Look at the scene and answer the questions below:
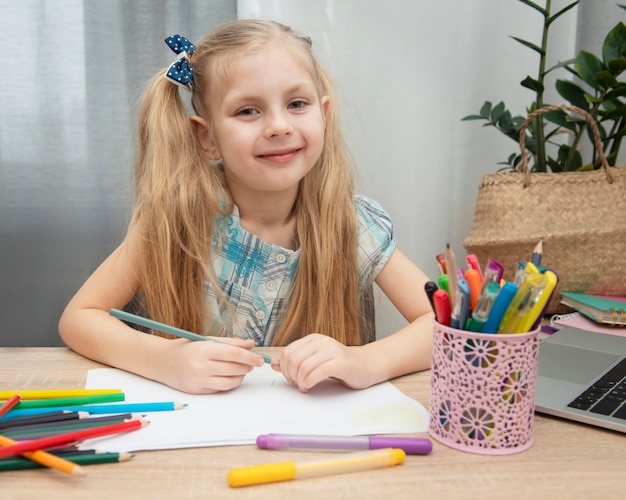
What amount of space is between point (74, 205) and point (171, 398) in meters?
0.83

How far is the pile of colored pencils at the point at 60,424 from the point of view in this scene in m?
0.49

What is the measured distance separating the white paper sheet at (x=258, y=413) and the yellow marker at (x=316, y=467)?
0.06m

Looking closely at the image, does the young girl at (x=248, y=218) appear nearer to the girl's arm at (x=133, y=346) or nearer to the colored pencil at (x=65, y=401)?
the girl's arm at (x=133, y=346)

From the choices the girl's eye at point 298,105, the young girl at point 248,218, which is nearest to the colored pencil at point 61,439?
the young girl at point 248,218

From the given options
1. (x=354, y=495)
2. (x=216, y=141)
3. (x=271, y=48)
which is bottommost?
(x=354, y=495)

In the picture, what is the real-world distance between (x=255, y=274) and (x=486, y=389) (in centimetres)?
51

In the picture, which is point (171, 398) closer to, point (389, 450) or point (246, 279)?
point (389, 450)

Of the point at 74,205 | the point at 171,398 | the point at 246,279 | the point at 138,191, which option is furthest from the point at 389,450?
the point at 74,205

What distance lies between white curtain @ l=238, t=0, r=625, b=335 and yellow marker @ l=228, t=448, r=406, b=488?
3.17ft

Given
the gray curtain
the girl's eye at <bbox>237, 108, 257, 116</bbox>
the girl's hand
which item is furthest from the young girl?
the gray curtain

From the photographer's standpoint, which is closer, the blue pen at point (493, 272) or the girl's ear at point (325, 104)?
the blue pen at point (493, 272)

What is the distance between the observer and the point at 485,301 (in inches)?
19.8

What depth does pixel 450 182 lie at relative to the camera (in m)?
1.48

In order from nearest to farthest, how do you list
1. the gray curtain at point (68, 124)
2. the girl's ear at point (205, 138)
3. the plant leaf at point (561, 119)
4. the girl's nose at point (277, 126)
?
1. the girl's nose at point (277, 126)
2. the girl's ear at point (205, 138)
3. the plant leaf at point (561, 119)
4. the gray curtain at point (68, 124)
